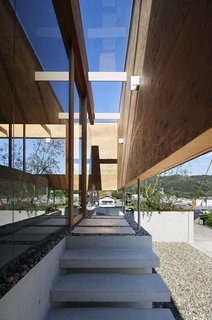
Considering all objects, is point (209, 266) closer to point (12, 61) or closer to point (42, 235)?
point (42, 235)

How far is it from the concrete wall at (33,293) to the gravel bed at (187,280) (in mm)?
1860

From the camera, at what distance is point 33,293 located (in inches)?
72.1

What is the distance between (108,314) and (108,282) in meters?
0.31

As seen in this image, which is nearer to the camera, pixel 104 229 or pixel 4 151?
pixel 4 151

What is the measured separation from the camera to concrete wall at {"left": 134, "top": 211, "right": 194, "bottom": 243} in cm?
817

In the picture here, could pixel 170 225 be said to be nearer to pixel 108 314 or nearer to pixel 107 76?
pixel 107 76

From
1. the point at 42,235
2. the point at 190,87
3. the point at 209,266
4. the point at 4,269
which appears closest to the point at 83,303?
the point at 42,235

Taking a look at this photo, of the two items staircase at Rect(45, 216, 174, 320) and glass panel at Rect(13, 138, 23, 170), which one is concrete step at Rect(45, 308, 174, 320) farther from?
glass panel at Rect(13, 138, 23, 170)

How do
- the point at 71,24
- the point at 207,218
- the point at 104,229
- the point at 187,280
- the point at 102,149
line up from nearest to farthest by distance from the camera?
1. the point at 71,24
2. the point at 104,229
3. the point at 187,280
4. the point at 102,149
5. the point at 207,218

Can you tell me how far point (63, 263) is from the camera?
269 cm

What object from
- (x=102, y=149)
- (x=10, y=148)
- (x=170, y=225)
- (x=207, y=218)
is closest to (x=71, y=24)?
(x=10, y=148)

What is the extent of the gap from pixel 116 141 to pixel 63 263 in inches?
317

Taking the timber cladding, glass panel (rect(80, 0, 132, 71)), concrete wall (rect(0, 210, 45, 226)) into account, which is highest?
glass panel (rect(80, 0, 132, 71))

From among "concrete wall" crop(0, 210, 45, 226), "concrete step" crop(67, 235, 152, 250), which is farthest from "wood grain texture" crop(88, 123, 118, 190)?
"concrete wall" crop(0, 210, 45, 226)
